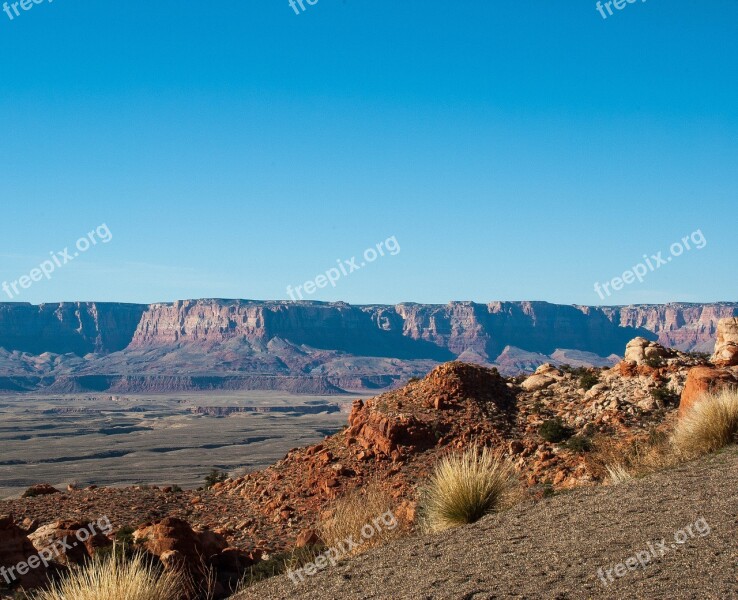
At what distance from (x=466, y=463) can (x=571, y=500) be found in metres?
1.58

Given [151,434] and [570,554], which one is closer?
[570,554]

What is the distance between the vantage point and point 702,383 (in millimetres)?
17906

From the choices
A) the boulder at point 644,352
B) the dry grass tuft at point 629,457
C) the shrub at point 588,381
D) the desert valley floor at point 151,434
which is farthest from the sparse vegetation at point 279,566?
the desert valley floor at point 151,434

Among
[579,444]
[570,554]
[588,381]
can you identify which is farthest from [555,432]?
[570,554]

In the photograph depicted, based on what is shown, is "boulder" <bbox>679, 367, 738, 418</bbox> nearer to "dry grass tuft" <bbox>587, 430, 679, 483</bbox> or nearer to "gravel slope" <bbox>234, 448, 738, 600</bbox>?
"dry grass tuft" <bbox>587, 430, 679, 483</bbox>

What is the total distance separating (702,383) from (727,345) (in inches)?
229

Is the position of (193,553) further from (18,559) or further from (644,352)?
(644,352)

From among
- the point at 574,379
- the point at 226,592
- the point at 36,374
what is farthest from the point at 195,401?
the point at 226,592

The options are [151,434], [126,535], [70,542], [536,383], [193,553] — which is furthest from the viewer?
[151,434]

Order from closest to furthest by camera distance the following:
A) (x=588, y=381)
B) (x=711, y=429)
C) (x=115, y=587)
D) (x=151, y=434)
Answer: (x=115, y=587) → (x=711, y=429) → (x=588, y=381) → (x=151, y=434)

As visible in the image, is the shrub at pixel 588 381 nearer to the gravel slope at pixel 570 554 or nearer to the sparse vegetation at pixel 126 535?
the gravel slope at pixel 570 554

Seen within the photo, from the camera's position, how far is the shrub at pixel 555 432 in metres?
20.3

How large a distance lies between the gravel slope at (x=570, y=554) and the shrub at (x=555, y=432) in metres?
9.03

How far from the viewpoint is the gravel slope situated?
7094 millimetres
